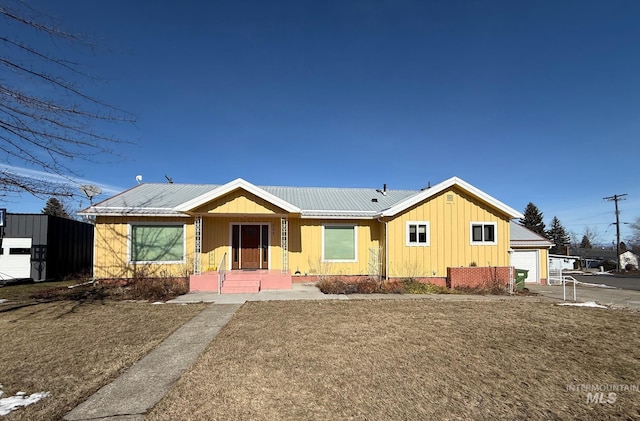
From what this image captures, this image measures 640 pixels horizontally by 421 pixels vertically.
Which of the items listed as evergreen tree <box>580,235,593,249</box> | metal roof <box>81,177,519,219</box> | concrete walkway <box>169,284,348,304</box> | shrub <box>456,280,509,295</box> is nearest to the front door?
metal roof <box>81,177,519,219</box>

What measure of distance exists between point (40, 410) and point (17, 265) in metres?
18.0

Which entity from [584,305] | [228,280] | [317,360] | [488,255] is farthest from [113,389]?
[488,255]

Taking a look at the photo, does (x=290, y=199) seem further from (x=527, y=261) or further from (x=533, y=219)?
(x=533, y=219)

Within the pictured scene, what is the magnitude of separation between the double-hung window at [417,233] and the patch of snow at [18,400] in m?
12.9

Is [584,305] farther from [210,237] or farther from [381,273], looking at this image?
[210,237]

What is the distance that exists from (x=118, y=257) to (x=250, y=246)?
5.56m

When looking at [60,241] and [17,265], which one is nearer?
[17,265]

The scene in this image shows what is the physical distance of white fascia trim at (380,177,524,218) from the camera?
14484 mm

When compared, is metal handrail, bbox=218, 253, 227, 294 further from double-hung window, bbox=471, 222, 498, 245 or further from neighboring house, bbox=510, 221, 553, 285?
neighboring house, bbox=510, 221, 553, 285

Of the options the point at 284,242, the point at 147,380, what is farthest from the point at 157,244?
the point at 147,380

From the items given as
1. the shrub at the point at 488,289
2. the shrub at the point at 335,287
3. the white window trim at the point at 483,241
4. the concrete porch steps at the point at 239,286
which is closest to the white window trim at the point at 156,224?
the concrete porch steps at the point at 239,286

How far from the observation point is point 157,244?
570 inches

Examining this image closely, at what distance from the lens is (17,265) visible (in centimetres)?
1688

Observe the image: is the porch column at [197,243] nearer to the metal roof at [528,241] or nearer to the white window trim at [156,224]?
the white window trim at [156,224]
